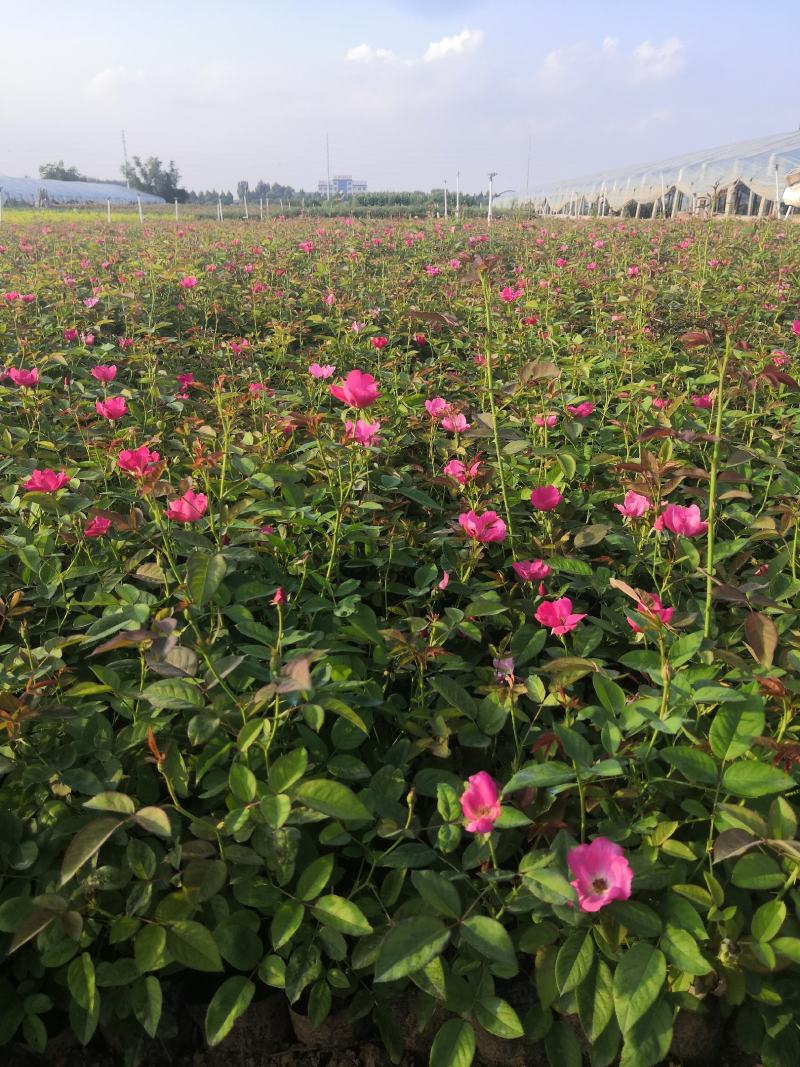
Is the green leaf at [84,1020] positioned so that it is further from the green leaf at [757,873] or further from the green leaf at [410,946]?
the green leaf at [757,873]

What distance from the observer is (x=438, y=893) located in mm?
936

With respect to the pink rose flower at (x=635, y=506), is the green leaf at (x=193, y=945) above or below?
below

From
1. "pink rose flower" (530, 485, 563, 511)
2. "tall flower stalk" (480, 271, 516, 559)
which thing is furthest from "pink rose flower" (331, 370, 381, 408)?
"pink rose flower" (530, 485, 563, 511)

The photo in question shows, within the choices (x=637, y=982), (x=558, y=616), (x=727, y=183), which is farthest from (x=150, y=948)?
(x=727, y=183)

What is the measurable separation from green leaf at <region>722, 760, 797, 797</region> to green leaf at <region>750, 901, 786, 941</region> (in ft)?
0.50

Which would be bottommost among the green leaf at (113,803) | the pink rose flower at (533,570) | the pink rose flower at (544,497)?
the green leaf at (113,803)

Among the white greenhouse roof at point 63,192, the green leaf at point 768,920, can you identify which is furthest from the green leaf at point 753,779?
the white greenhouse roof at point 63,192

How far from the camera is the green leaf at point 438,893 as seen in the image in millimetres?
926

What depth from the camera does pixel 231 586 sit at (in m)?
1.49

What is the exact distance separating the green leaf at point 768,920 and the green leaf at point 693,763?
0.56 feet

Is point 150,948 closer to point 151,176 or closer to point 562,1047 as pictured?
point 562,1047

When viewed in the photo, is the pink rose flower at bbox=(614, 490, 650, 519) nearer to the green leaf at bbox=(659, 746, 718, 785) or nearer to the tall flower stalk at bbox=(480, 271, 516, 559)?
the tall flower stalk at bbox=(480, 271, 516, 559)

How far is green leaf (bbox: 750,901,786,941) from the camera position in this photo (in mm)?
955

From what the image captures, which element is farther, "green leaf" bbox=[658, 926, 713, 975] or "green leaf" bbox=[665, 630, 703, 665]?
"green leaf" bbox=[665, 630, 703, 665]
